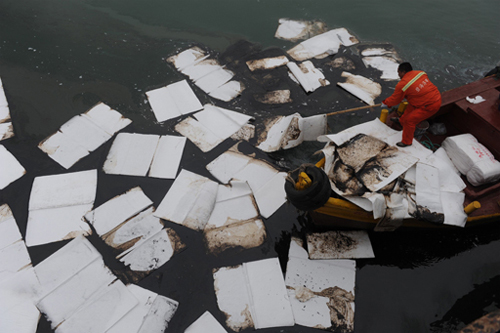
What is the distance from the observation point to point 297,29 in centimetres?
701

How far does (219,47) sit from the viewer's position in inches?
259

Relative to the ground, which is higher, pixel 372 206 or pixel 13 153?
pixel 372 206

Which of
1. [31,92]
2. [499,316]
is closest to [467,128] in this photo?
[499,316]

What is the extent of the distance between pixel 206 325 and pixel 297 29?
22.0 ft

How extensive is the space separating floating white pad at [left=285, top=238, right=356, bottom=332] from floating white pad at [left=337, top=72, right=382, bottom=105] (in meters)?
3.35

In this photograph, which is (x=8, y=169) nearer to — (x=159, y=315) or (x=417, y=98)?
(x=159, y=315)

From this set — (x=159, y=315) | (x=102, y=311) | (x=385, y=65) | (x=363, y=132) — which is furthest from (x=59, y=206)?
(x=385, y=65)

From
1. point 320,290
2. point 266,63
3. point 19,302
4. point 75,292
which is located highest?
point 266,63

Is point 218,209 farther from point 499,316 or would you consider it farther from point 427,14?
point 427,14

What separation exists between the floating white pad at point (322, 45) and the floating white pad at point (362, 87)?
863mm

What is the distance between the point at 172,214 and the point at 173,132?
5.37 ft

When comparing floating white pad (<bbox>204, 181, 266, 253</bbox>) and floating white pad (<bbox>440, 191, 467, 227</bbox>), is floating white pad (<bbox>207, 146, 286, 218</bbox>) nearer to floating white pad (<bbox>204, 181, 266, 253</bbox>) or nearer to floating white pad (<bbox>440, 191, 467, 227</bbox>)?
floating white pad (<bbox>204, 181, 266, 253</bbox>)

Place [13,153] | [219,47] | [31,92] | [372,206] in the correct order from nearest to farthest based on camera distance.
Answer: [372,206], [13,153], [31,92], [219,47]

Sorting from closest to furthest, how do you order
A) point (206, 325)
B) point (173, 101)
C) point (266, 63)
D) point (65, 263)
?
point (206, 325) → point (65, 263) → point (173, 101) → point (266, 63)
